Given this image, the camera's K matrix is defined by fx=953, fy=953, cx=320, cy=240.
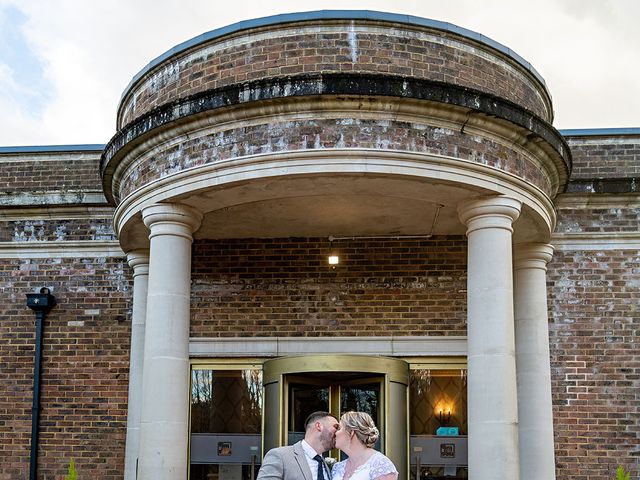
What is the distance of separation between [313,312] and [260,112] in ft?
14.0

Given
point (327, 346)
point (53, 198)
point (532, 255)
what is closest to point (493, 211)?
point (532, 255)

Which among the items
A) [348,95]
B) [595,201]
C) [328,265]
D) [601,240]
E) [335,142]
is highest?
[348,95]

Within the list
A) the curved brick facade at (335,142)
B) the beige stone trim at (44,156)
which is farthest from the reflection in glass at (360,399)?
the beige stone trim at (44,156)

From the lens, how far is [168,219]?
11.5 metres

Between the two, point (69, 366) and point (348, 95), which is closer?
point (348, 95)

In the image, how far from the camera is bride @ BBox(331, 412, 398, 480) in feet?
19.7

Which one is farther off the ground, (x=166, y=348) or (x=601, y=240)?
(x=601, y=240)

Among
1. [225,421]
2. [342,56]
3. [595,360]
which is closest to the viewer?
[342,56]

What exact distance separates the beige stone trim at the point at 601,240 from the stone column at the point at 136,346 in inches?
240

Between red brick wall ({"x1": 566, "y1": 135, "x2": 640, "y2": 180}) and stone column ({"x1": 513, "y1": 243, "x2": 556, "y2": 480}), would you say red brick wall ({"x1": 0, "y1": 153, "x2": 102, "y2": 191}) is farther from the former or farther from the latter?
red brick wall ({"x1": 566, "y1": 135, "x2": 640, "y2": 180})

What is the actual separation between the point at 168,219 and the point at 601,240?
6.48m

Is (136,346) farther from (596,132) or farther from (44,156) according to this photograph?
(596,132)

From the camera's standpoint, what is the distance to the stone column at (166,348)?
11.1 meters

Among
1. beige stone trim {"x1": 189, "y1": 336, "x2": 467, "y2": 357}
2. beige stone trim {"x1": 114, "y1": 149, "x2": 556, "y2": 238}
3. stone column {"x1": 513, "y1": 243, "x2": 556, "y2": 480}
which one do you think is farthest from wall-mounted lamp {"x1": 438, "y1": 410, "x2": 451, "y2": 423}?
beige stone trim {"x1": 114, "y1": 149, "x2": 556, "y2": 238}
